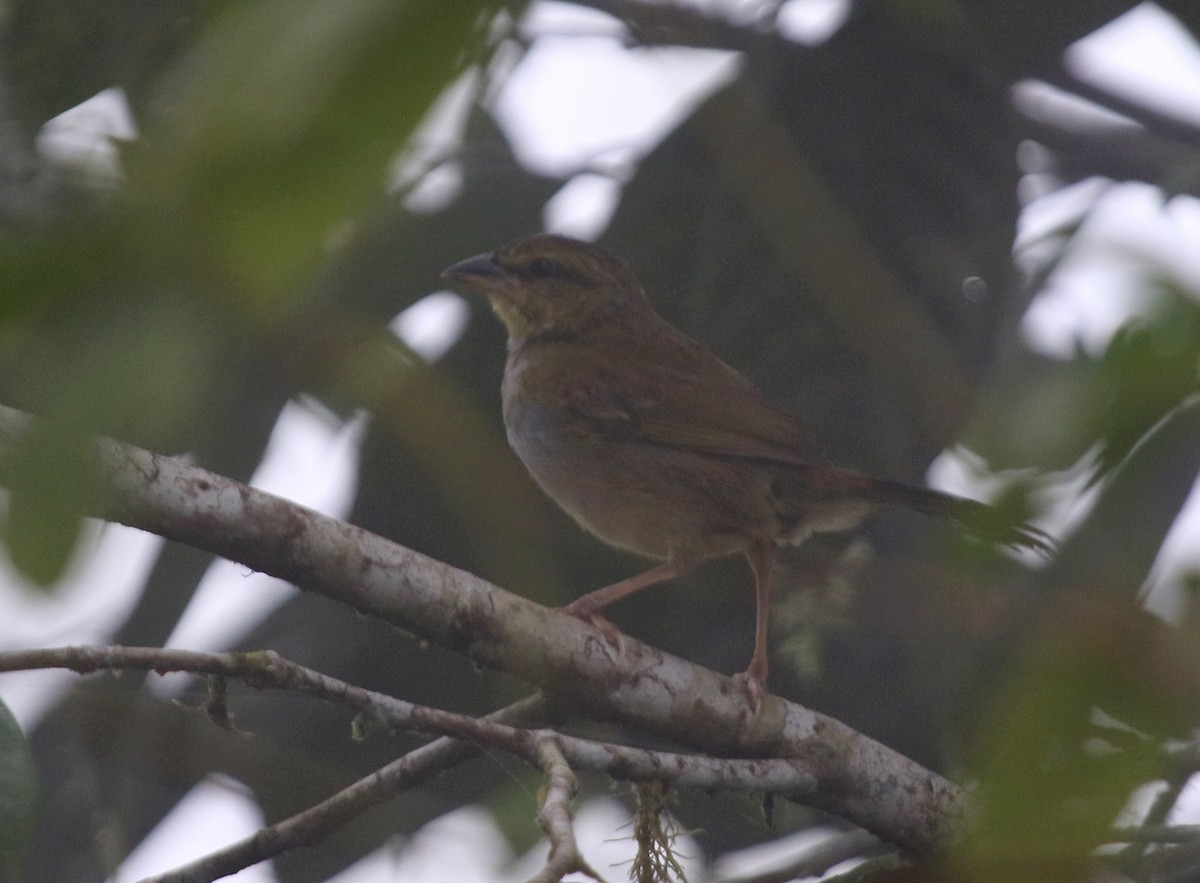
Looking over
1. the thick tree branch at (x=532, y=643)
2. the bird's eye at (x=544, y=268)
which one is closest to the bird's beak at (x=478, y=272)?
the bird's eye at (x=544, y=268)

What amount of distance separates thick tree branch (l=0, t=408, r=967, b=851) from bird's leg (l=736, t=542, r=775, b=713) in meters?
0.05

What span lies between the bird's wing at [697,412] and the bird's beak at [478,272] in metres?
0.75

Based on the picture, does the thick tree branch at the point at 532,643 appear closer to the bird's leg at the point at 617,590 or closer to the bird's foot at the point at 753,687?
the bird's foot at the point at 753,687

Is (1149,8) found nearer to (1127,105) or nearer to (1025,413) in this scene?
(1127,105)

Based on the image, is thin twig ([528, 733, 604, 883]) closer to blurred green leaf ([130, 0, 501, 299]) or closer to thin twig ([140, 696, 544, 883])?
thin twig ([140, 696, 544, 883])

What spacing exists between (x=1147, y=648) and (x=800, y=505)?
14.3 ft

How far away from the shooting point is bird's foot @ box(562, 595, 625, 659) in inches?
149

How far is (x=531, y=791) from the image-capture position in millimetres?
4375

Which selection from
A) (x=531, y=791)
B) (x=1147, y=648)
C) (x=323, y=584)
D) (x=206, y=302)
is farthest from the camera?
(x=531, y=791)

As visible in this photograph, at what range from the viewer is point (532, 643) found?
139 inches

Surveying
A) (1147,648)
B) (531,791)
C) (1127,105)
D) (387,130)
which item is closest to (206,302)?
(387,130)

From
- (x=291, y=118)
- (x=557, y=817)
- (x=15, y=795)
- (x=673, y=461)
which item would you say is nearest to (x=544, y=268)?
(x=673, y=461)

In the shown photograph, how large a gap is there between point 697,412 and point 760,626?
3.16 ft

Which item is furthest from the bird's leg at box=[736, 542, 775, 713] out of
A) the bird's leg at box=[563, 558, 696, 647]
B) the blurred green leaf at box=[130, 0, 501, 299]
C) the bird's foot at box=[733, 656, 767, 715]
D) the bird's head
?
the blurred green leaf at box=[130, 0, 501, 299]
